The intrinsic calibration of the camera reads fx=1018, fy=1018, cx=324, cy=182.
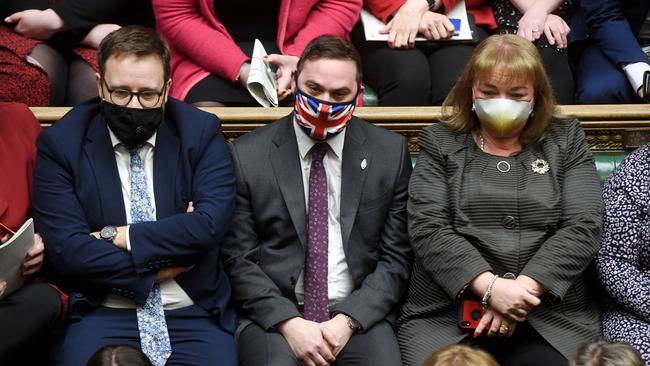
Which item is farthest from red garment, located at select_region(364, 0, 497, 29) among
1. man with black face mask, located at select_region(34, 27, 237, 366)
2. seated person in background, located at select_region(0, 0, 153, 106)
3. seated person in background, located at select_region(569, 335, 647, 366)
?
seated person in background, located at select_region(569, 335, 647, 366)

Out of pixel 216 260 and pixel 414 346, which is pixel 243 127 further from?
pixel 414 346

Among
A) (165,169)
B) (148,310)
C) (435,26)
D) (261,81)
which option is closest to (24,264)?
(148,310)

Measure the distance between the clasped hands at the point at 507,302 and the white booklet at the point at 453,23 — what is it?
1.25 metres

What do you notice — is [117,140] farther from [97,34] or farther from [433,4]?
[433,4]

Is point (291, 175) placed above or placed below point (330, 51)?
below

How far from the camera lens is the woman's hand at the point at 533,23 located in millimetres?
3959

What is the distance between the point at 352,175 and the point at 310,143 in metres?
0.16

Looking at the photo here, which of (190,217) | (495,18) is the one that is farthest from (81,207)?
(495,18)

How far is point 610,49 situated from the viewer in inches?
Result: 153

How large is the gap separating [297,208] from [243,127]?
575 mm

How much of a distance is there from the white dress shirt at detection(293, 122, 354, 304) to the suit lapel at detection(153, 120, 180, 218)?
394 mm

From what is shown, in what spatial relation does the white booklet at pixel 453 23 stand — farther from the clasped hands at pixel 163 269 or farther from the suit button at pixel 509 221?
the clasped hands at pixel 163 269

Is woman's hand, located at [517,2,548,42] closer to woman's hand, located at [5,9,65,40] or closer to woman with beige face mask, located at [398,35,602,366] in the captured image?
woman with beige face mask, located at [398,35,602,366]

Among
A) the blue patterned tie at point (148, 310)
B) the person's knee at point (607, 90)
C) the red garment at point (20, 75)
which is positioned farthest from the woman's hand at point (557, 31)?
the red garment at point (20, 75)
